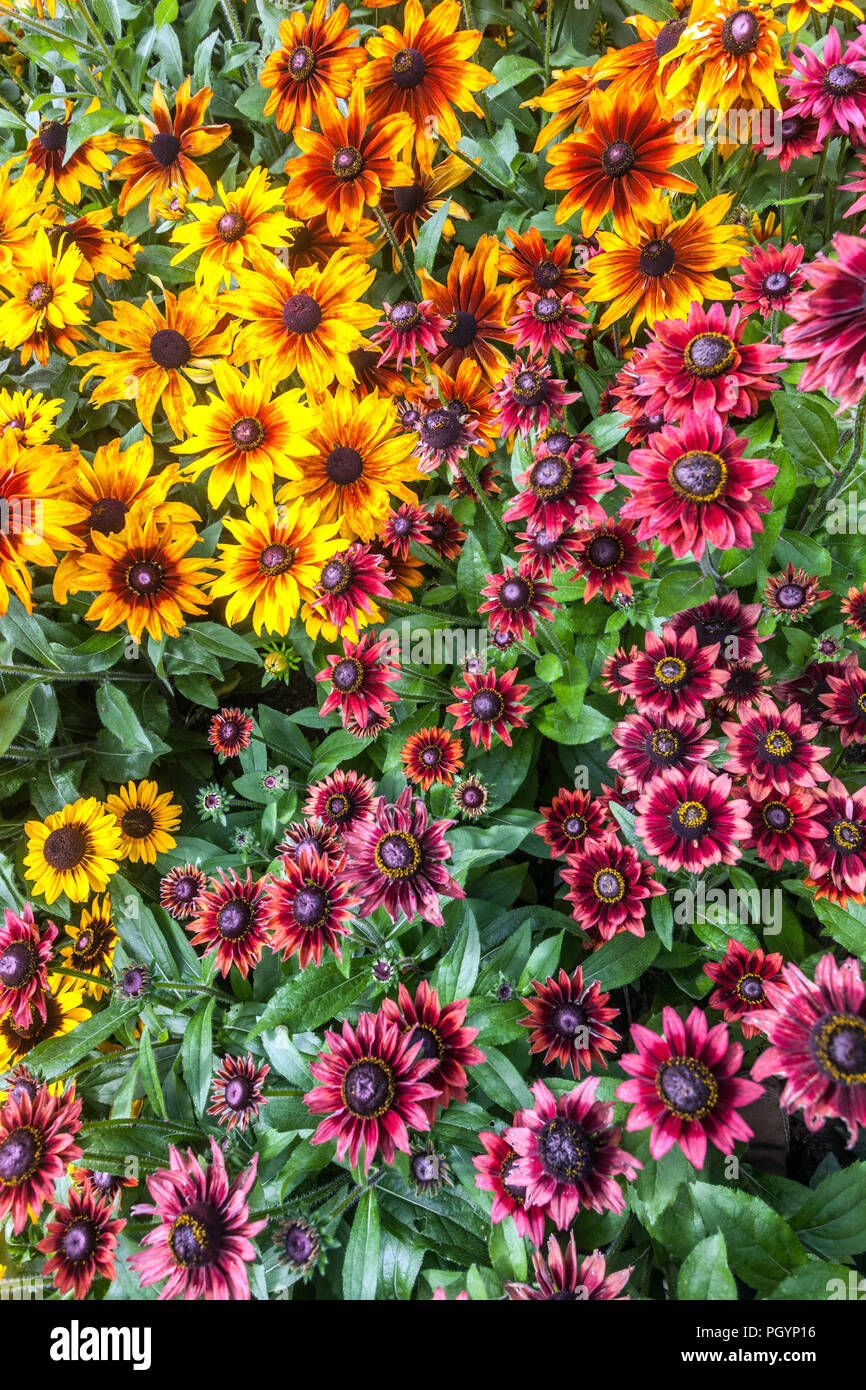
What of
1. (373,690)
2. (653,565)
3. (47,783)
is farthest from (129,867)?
(653,565)

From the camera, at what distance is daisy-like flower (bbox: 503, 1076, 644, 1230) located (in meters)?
1.06

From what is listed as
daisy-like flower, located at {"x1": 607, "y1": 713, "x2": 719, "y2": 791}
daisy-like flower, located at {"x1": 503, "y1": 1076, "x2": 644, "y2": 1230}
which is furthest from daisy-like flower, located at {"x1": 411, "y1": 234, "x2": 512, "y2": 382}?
daisy-like flower, located at {"x1": 503, "y1": 1076, "x2": 644, "y2": 1230}

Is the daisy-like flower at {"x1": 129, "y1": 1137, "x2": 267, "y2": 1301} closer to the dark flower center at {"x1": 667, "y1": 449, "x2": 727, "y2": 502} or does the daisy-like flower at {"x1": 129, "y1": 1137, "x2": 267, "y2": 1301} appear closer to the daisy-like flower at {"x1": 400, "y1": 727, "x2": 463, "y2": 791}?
the daisy-like flower at {"x1": 400, "y1": 727, "x2": 463, "y2": 791}

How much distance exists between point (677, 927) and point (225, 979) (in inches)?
39.2

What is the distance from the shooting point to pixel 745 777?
1.48m

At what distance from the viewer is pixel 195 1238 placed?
113 centimetres

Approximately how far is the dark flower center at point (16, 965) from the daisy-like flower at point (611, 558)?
4.07ft

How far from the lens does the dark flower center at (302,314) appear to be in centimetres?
163

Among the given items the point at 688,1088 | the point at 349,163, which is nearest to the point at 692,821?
the point at 688,1088

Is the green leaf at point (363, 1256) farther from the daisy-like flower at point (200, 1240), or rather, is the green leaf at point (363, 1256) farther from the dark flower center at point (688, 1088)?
the dark flower center at point (688, 1088)

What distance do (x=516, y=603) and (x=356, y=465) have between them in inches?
19.7

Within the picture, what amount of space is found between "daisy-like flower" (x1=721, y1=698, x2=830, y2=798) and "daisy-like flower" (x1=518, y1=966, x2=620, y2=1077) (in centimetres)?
44

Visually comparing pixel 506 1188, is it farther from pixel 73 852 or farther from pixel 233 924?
pixel 73 852

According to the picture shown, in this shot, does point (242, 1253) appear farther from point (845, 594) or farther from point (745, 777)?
point (845, 594)
